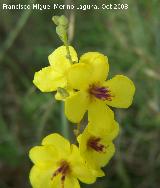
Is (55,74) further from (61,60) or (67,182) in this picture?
(67,182)

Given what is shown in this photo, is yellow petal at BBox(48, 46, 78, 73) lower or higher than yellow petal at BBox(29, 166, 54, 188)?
higher

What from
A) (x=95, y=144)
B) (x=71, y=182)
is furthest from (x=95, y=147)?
(x=71, y=182)

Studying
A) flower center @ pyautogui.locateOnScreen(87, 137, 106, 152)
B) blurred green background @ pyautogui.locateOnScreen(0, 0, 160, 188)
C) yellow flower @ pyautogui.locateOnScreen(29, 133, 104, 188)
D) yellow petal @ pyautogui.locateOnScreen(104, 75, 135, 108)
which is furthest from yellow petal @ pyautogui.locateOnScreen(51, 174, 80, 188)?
blurred green background @ pyautogui.locateOnScreen(0, 0, 160, 188)

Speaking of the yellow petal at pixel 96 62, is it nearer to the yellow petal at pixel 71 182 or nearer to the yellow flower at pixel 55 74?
the yellow flower at pixel 55 74

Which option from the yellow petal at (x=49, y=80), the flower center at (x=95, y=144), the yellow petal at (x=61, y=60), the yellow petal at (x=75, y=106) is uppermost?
the yellow petal at (x=61, y=60)

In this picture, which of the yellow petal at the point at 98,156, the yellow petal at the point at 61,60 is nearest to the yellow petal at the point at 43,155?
the yellow petal at the point at 98,156

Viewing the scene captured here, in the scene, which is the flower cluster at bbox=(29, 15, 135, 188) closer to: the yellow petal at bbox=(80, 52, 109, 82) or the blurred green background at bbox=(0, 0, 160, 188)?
the yellow petal at bbox=(80, 52, 109, 82)
